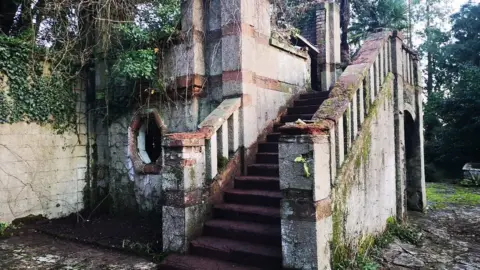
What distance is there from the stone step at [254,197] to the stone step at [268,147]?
0.96 meters

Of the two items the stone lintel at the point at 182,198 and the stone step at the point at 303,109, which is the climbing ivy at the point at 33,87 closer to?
the stone lintel at the point at 182,198

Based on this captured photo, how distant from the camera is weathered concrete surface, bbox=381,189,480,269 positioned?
474 centimetres

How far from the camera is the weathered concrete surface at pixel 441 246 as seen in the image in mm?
4738

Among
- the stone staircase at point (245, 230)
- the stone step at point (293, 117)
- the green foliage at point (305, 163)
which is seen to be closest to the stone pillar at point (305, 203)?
the green foliage at point (305, 163)

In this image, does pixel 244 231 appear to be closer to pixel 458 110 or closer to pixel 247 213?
pixel 247 213

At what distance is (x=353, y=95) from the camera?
485 cm

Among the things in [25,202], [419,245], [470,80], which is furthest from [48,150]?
[470,80]

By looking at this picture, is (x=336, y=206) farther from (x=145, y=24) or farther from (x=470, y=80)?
(x=470, y=80)

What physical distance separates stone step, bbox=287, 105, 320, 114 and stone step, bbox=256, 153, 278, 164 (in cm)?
141

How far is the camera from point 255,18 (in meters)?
6.21

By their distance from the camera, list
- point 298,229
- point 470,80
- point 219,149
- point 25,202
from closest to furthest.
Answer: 1. point 298,229
2. point 219,149
3. point 25,202
4. point 470,80

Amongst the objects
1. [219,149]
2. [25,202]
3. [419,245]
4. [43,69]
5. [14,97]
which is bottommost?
[419,245]

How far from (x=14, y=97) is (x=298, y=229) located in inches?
231

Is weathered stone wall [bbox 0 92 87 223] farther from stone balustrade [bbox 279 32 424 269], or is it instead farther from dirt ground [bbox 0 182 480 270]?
stone balustrade [bbox 279 32 424 269]
